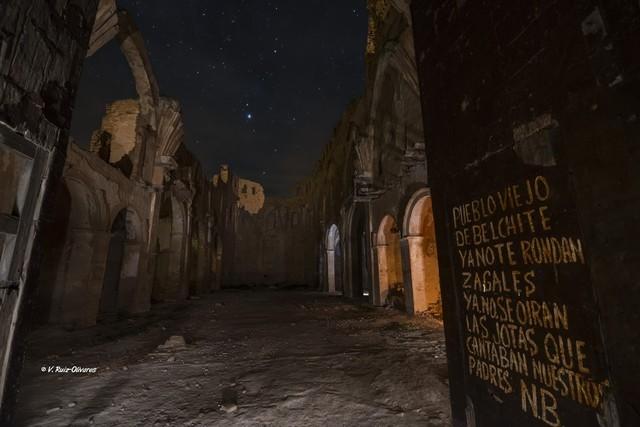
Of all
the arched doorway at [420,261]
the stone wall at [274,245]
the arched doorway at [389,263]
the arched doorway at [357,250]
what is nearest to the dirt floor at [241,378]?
the arched doorway at [420,261]

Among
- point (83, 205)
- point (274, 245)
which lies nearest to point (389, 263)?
point (83, 205)

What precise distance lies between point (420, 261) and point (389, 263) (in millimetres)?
2197

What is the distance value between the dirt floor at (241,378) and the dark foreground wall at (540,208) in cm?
129

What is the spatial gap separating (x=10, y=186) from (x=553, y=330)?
4.09 m

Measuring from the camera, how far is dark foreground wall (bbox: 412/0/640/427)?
1424 mm

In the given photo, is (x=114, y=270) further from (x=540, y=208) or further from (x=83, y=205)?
(x=540, y=208)

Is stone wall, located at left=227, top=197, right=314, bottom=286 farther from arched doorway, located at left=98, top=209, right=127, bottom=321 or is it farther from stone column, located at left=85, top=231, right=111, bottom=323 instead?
stone column, located at left=85, top=231, right=111, bottom=323

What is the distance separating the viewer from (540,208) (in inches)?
72.8

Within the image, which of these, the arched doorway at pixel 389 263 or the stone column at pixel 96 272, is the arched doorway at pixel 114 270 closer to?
the stone column at pixel 96 272

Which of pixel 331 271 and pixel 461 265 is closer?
pixel 461 265

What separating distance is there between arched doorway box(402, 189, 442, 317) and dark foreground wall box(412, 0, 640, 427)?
6.23 m

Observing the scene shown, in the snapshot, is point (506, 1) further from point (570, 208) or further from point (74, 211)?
point (74, 211)

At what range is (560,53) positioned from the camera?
5.60ft

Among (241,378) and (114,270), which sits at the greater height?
(114,270)
